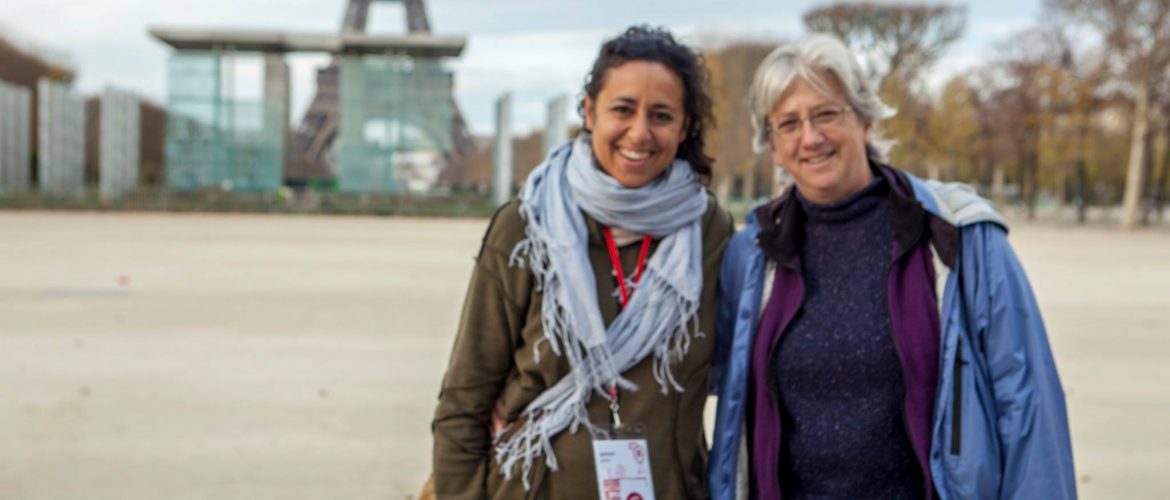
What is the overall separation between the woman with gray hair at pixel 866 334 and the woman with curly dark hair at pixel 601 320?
0.38ft

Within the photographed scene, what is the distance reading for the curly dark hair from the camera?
2207mm

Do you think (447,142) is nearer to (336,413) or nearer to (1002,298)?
(336,413)

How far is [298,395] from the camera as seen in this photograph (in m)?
5.93

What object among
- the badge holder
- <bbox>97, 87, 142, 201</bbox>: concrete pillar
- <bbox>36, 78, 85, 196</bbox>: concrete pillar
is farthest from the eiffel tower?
the badge holder

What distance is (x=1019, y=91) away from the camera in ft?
118

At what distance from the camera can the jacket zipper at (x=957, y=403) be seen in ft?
6.31

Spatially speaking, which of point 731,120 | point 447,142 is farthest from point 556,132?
point 731,120

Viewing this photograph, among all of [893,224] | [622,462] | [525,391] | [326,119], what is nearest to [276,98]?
[326,119]

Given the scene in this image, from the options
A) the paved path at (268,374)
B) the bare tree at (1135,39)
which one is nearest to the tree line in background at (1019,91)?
the bare tree at (1135,39)

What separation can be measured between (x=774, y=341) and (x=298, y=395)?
433cm

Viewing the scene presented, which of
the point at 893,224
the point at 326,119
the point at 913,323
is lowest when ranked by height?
the point at 913,323

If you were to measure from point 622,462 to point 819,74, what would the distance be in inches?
34.2

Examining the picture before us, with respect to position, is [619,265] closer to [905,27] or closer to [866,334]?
[866,334]

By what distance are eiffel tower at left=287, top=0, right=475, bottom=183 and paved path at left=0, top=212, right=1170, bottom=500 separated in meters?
28.1
